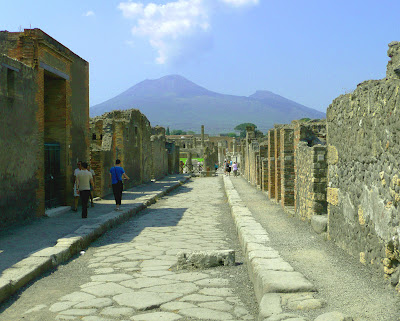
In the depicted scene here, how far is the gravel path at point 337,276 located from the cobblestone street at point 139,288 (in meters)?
0.67

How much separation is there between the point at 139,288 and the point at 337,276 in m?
2.03

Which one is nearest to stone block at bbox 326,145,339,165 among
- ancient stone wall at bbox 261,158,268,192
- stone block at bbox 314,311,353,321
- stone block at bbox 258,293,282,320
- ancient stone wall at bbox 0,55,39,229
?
stone block at bbox 258,293,282,320

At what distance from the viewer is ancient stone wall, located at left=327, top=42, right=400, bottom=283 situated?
3943mm

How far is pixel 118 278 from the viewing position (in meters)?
5.30

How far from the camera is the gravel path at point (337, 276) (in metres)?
3.42

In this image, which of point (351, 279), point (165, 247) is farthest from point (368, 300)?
point (165, 247)

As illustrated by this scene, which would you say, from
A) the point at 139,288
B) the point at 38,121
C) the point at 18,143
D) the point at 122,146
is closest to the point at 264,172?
the point at 122,146

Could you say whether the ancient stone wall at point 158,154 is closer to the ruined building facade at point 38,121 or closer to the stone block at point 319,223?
the ruined building facade at point 38,121

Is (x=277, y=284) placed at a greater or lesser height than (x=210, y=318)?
greater

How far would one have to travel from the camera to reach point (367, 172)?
15.5 feet

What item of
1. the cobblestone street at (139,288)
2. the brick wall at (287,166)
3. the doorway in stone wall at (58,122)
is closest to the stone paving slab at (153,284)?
the cobblestone street at (139,288)

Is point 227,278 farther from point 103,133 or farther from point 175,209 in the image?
point 103,133

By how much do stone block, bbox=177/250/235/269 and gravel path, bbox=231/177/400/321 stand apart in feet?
2.28

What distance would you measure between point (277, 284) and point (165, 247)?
136 inches
